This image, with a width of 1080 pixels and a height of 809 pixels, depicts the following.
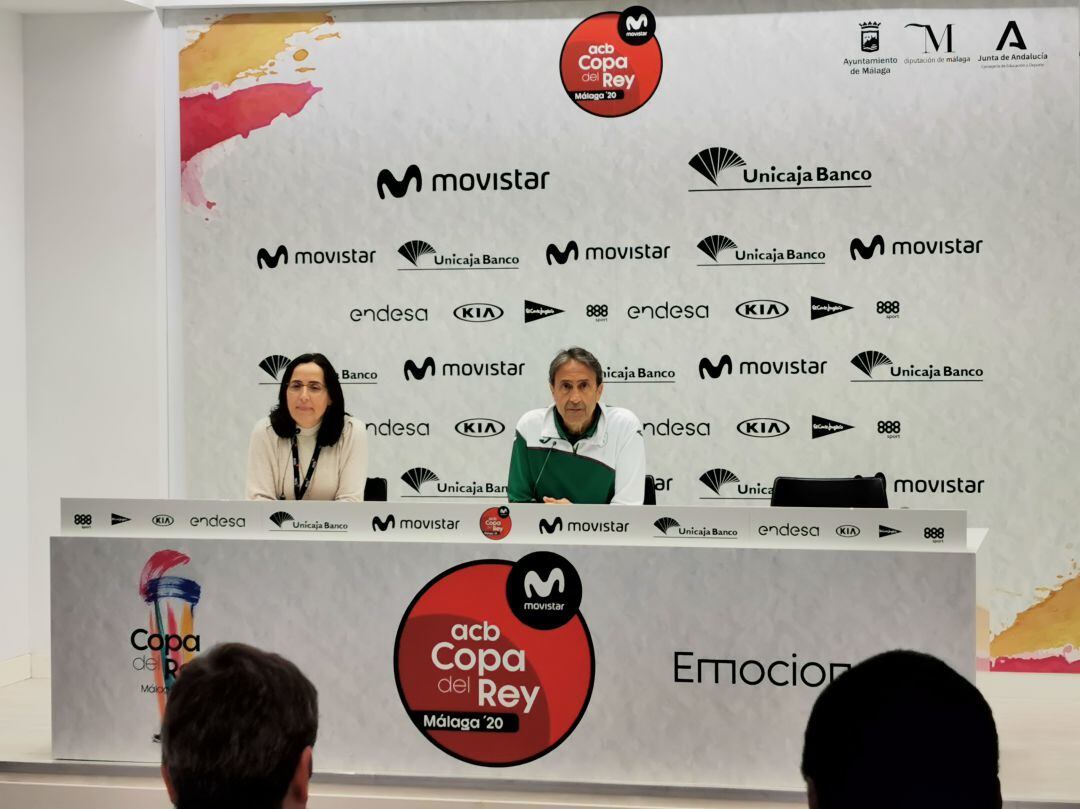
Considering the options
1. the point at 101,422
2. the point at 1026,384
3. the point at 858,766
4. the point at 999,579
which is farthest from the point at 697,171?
the point at 858,766

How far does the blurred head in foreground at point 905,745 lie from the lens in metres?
1.08

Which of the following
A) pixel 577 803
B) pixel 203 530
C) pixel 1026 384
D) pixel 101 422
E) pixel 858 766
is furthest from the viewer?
pixel 101 422

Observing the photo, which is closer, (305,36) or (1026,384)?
(1026,384)

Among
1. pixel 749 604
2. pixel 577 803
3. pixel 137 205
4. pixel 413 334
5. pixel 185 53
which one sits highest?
pixel 185 53

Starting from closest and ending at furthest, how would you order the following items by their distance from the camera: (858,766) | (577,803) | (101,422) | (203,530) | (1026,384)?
(858,766) < (577,803) < (203,530) < (1026,384) < (101,422)

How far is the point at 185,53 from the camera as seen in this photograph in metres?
5.21

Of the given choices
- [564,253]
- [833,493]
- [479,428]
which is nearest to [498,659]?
[833,493]

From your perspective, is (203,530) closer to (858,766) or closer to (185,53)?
(858,766)

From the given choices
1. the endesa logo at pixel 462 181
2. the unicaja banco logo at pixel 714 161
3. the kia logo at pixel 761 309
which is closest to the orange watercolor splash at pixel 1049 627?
the kia logo at pixel 761 309

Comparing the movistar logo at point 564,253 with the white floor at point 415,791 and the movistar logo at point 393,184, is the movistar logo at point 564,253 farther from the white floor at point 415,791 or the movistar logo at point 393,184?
the white floor at point 415,791

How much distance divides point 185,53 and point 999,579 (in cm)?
418

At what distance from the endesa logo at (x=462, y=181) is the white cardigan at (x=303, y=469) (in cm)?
154

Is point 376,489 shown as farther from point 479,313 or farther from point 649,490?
point 479,313

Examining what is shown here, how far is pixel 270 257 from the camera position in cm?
523
